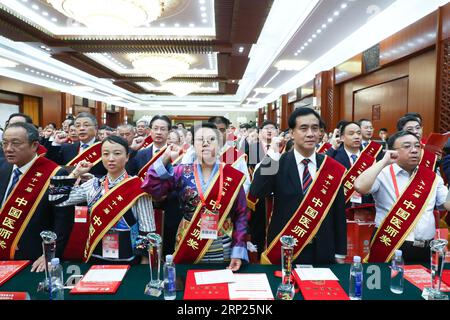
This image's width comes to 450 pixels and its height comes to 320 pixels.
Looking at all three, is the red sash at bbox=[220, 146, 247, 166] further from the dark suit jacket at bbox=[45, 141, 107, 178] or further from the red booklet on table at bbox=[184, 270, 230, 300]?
the dark suit jacket at bbox=[45, 141, 107, 178]

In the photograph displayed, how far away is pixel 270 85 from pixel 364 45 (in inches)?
258

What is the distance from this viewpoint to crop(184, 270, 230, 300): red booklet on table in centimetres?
122

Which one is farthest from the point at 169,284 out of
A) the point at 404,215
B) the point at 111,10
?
the point at 111,10

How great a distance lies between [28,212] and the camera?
5.59 ft

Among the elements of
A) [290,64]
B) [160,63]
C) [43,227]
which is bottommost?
[43,227]

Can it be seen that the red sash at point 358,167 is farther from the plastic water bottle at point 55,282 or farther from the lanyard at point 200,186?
the plastic water bottle at point 55,282

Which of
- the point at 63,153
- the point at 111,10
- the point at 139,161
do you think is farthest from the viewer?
the point at 111,10

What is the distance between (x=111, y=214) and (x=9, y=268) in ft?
1.58

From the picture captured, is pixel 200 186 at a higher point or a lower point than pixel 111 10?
lower

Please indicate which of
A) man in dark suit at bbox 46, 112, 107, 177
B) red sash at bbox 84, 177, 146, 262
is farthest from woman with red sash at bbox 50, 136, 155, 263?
man in dark suit at bbox 46, 112, 107, 177

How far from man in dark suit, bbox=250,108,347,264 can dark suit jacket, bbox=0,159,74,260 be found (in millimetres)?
1000

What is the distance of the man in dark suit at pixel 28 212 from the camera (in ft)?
5.59

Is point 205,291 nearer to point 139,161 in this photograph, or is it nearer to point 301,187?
point 301,187

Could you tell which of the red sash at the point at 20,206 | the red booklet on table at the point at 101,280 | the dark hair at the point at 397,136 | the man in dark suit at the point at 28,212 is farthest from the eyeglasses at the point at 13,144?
the dark hair at the point at 397,136
